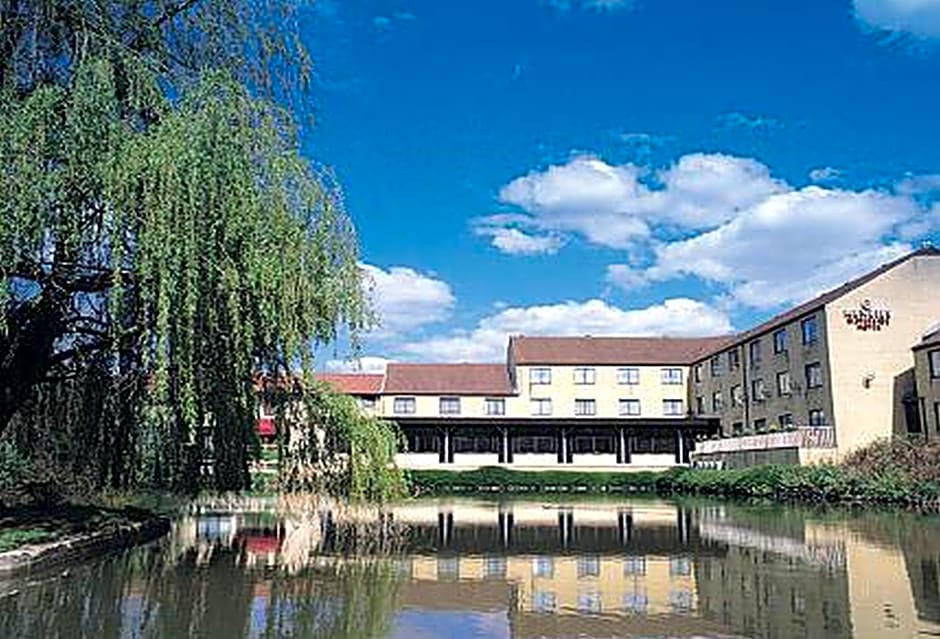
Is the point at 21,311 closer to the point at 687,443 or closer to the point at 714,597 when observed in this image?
the point at 714,597

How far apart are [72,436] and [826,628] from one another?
13.4 meters

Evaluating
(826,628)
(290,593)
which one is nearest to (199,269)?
(290,593)

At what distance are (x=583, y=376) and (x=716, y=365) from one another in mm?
9953

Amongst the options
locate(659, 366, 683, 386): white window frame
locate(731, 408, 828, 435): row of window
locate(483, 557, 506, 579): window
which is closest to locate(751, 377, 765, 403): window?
locate(731, 408, 828, 435): row of window

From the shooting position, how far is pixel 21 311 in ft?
47.6

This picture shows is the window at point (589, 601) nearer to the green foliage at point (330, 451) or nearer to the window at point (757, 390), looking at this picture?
the green foliage at point (330, 451)

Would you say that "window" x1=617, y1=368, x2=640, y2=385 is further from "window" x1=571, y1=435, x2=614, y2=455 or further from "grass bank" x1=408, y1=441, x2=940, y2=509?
"grass bank" x1=408, y1=441, x2=940, y2=509

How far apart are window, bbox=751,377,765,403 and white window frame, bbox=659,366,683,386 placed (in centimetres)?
1421

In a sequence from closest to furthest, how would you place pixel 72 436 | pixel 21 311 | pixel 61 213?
pixel 61 213 < pixel 21 311 < pixel 72 436

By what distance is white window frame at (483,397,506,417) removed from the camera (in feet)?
210

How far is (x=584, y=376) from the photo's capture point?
64812mm

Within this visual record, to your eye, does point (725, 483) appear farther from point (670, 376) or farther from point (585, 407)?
point (670, 376)

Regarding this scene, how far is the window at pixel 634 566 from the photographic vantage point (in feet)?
47.2

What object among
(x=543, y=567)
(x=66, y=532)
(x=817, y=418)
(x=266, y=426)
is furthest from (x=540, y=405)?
(x=66, y=532)
